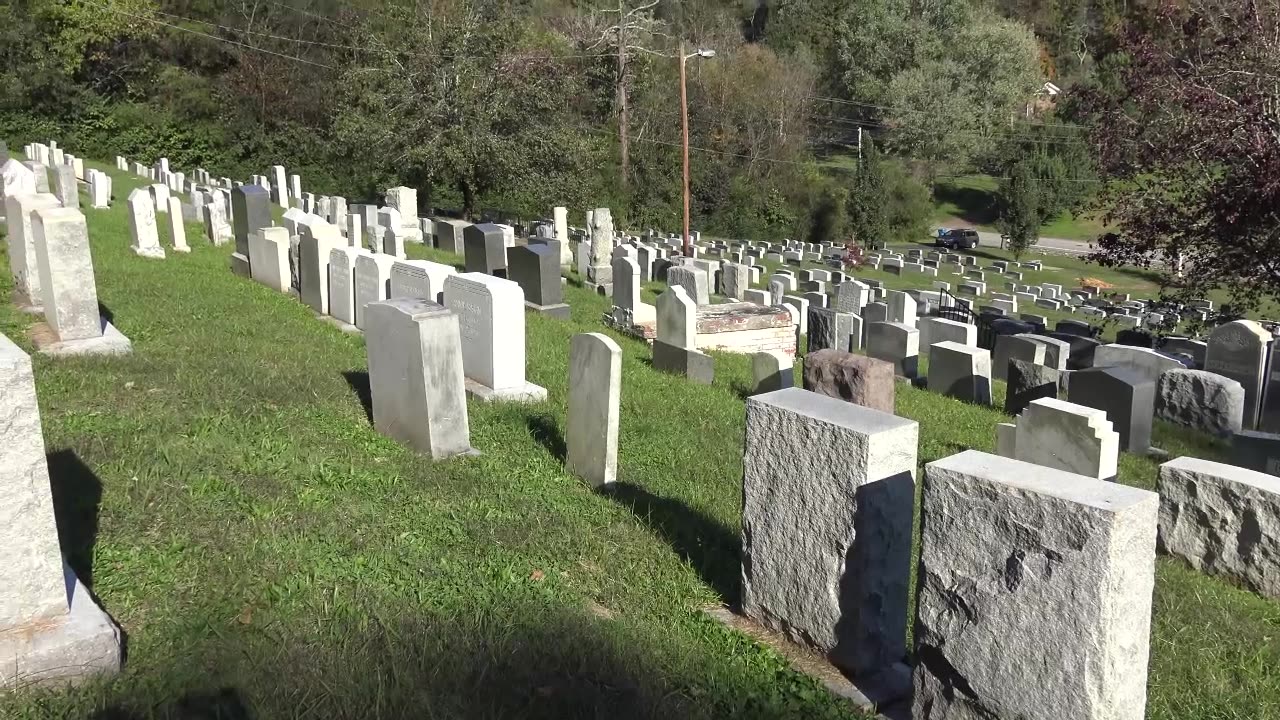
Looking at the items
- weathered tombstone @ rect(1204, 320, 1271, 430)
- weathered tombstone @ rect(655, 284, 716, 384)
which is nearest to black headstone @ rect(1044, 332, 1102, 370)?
weathered tombstone @ rect(1204, 320, 1271, 430)

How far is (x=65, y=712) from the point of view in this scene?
11.1 ft

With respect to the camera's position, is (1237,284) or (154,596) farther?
(1237,284)

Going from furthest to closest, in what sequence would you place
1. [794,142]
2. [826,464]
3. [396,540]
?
[794,142]
[396,540]
[826,464]

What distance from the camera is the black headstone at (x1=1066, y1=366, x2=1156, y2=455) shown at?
9336 millimetres

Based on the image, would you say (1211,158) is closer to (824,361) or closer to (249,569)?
(824,361)

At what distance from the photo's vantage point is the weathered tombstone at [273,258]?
13383 mm

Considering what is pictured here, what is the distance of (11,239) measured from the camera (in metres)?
11.2

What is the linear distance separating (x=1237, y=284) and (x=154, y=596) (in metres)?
14.5

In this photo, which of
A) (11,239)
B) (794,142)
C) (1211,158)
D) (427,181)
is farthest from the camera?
(794,142)

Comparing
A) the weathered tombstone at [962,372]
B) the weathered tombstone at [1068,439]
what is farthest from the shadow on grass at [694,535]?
the weathered tombstone at [962,372]

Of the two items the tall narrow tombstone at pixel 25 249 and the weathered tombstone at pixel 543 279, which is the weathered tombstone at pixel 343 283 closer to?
the tall narrow tombstone at pixel 25 249

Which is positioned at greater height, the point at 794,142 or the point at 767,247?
the point at 794,142

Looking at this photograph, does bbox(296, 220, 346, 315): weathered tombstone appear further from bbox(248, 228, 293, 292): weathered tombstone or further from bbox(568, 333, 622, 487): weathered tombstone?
bbox(568, 333, 622, 487): weathered tombstone

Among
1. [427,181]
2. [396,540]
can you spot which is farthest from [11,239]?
[427,181]
